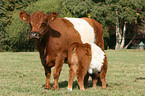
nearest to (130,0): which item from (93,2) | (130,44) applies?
(93,2)

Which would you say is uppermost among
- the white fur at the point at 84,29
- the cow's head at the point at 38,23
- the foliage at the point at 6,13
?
the cow's head at the point at 38,23

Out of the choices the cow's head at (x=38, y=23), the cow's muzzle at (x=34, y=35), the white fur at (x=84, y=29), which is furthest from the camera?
the white fur at (x=84, y=29)

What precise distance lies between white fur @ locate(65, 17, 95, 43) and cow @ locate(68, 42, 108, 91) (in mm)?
879

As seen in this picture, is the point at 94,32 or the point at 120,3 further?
the point at 120,3

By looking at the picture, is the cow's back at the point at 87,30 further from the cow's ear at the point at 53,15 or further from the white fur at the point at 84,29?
the cow's ear at the point at 53,15

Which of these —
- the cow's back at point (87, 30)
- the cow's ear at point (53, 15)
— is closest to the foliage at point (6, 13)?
the cow's back at point (87, 30)

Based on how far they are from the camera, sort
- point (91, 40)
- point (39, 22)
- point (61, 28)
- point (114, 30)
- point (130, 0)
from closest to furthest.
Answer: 1. point (39, 22)
2. point (61, 28)
3. point (91, 40)
4. point (130, 0)
5. point (114, 30)

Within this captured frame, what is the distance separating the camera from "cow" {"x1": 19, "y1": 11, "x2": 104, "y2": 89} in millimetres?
7371

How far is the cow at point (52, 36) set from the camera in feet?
24.2

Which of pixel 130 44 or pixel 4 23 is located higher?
pixel 4 23

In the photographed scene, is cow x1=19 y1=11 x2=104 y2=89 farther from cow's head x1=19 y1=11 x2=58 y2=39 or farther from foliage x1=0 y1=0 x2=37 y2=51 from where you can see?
foliage x1=0 y1=0 x2=37 y2=51

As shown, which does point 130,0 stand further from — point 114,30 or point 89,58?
point 89,58

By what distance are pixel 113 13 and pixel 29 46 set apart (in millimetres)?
13095

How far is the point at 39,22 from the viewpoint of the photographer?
733 centimetres
